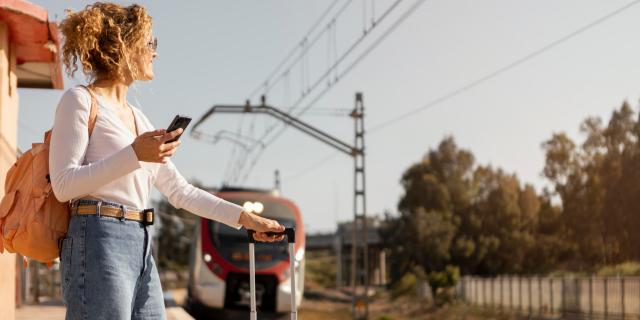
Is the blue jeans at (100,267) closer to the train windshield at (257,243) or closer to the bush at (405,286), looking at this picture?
the train windshield at (257,243)

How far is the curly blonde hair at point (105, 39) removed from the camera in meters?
2.93

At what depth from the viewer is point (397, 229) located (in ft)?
191

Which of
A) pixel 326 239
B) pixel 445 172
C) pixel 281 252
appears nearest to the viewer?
pixel 281 252

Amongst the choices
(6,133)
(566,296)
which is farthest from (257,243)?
(566,296)

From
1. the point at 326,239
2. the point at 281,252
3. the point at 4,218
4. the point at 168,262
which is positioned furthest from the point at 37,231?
the point at 326,239

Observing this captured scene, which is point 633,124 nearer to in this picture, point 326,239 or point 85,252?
point 85,252

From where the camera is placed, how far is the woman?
2.72 m

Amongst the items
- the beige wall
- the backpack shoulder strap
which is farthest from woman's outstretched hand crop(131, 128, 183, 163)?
the beige wall

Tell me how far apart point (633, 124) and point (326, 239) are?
5214 cm

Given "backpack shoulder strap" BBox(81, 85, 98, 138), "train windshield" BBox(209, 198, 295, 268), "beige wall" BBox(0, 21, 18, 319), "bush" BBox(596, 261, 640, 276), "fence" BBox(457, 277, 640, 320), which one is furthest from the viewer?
"bush" BBox(596, 261, 640, 276)

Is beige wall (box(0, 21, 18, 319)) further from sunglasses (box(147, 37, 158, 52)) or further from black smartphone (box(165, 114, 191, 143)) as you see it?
black smartphone (box(165, 114, 191, 143))

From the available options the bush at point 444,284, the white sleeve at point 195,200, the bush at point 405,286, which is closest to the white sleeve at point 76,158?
the white sleeve at point 195,200

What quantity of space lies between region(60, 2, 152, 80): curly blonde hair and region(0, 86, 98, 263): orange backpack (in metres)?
0.14

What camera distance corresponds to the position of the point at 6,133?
8930 millimetres
